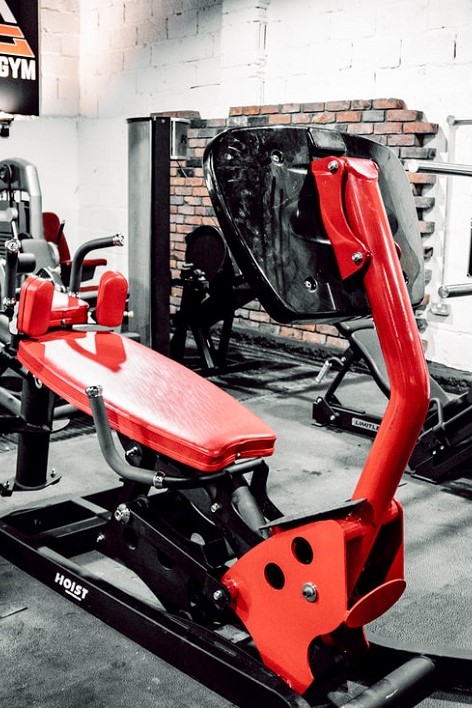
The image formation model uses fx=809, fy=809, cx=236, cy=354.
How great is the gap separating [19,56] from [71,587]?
5.75 meters

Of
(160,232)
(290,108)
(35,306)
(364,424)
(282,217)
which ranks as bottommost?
(364,424)

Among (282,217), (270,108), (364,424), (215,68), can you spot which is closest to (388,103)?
(270,108)

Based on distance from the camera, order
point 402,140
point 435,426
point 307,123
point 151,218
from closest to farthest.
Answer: point 435,426 → point 151,218 → point 402,140 → point 307,123

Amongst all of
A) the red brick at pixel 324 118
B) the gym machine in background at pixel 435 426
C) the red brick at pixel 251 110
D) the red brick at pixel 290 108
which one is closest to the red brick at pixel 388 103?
the red brick at pixel 324 118

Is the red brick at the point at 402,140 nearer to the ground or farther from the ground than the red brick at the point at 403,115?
nearer to the ground

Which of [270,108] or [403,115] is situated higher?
[270,108]

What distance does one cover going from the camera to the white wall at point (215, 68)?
192 inches

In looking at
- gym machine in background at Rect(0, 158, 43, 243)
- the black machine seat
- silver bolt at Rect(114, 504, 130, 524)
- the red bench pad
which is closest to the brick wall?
the black machine seat

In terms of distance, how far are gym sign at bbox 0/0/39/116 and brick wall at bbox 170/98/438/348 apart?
61.0 inches

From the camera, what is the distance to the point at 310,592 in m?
1.56

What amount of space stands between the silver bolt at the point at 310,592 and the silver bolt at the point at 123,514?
53 centimetres

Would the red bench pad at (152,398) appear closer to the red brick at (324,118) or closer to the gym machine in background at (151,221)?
the gym machine in background at (151,221)

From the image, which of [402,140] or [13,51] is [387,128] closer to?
[402,140]

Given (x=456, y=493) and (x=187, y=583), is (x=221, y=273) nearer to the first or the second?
(x=456, y=493)
